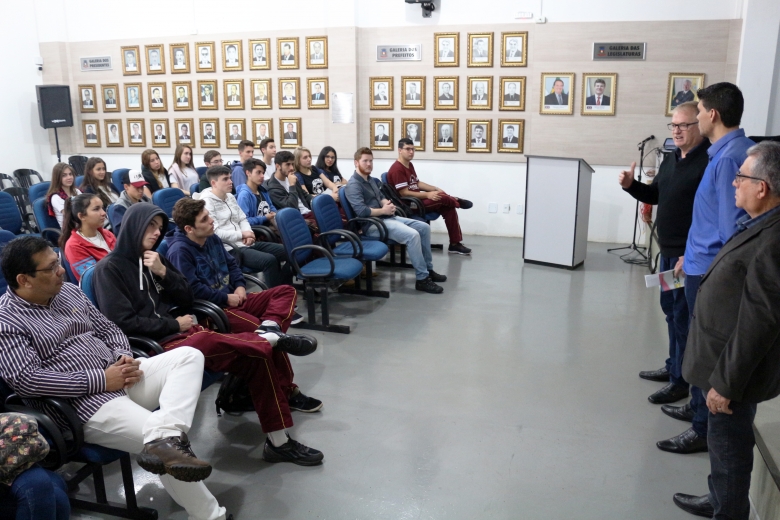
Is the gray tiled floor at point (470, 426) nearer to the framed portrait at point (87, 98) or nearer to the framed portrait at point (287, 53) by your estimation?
the framed portrait at point (287, 53)

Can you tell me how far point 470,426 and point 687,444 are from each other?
1077mm

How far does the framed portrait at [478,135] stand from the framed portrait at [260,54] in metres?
2.90

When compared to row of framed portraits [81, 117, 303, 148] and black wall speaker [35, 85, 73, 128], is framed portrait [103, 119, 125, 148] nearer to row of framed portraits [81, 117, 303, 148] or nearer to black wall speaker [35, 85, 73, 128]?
row of framed portraits [81, 117, 303, 148]

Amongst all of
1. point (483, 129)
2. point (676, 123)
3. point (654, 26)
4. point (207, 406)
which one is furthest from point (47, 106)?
point (676, 123)

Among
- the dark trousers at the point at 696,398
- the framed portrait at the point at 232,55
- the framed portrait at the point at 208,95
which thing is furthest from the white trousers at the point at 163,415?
the framed portrait at the point at 208,95

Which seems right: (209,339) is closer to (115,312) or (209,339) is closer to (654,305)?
(115,312)

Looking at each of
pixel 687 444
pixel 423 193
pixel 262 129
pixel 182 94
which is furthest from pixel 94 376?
pixel 182 94

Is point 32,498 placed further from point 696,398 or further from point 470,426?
point 696,398

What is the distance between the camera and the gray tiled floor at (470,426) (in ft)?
9.23

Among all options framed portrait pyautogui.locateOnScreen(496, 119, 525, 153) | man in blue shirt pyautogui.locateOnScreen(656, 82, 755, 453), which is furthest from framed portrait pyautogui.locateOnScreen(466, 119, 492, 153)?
man in blue shirt pyautogui.locateOnScreen(656, 82, 755, 453)

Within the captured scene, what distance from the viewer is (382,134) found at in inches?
340

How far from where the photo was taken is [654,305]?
5535mm

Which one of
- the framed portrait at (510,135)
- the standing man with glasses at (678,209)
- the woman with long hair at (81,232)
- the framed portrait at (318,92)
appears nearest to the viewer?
the standing man with glasses at (678,209)

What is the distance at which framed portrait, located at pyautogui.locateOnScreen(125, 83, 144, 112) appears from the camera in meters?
9.49
